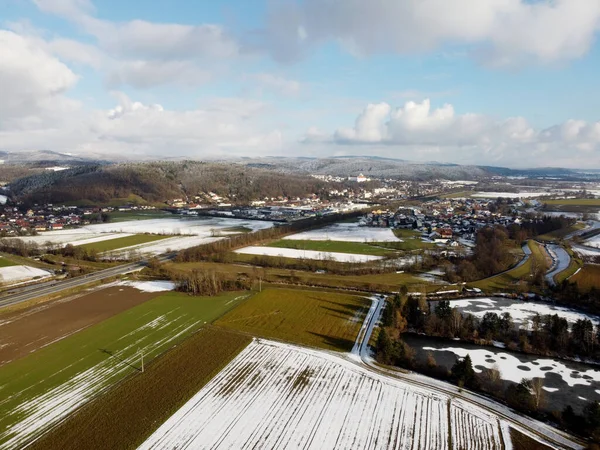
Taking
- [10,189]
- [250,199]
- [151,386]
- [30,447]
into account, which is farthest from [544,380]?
[10,189]

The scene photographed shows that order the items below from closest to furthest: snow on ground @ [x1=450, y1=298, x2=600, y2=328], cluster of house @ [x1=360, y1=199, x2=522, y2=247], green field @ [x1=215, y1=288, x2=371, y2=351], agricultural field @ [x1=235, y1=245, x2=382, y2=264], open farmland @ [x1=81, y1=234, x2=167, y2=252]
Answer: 1. green field @ [x1=215, y1=288, x2=371, y2=351]
2. snow on ground @ [x1=450, y1=298, x2=600, y2=328]
3. agricultural field @ [x1=235, y1=245, x2=382, y2=264]
4. open farmland @ [x1=81, y1=234, x2=167, y2=252]
5. cluster of house @ [x1=360, y1=199, x2=522, y2=247]

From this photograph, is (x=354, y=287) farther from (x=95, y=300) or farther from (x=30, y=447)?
(x=30, y=447)

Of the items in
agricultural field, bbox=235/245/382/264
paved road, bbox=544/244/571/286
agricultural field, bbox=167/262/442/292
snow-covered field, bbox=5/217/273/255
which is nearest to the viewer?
agricultural field, bbox=167/262/442/292

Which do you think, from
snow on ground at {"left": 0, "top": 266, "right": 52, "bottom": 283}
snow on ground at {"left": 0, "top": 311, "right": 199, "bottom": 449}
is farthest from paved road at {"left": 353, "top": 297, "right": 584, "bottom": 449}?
snow on ground at {"left": 0, "top": 266, "right": 52, "bottom": 283}

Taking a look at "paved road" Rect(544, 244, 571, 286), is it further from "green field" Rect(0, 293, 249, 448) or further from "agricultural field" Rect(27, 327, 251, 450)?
"green field" Rect(0, 293, 249, 448)

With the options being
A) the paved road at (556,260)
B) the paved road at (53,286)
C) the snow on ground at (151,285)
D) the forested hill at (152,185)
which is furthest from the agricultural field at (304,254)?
the forested hill at (152,185)

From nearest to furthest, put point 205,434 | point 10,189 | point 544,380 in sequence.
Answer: point 205,434, point 544,380, point 10,189

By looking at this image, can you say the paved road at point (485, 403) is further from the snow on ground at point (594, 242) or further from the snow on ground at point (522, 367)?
the snow on ground at point (594, 242)
